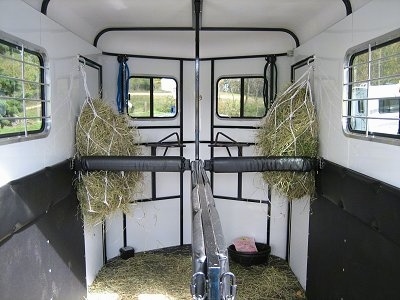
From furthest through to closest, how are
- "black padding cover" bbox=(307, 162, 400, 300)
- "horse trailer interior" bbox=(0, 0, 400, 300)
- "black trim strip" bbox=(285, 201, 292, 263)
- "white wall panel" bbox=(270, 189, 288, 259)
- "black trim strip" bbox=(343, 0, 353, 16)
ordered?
"white wall panel" bbox=(270, 189, 288, 259), "black trim strip" bbox=(285, 201, 292, 263), "black trim strip" bbox=(343, 0, 353, 16), "horse trailer interior" bbox=(0, 0, 400, 300), "black padding cover" bbox=(307, 162, 400, 300)

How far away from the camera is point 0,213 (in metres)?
1.74

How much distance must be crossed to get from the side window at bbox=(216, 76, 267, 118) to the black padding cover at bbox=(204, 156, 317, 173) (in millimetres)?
1422

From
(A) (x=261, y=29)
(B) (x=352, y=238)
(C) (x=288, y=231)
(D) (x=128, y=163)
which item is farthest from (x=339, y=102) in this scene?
(C) (x=288, y=231)

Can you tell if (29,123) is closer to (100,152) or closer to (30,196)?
(30,196)

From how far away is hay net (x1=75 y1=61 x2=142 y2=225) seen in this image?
2.96 meters

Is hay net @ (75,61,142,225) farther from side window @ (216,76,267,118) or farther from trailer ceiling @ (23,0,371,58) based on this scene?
side window @ (216,76,267,118)

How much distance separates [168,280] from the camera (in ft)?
11.5

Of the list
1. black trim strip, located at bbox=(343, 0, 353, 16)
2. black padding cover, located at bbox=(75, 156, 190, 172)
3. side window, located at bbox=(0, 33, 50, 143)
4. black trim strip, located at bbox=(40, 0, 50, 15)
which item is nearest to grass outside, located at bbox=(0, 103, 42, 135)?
side window, located at bbox=(0, 33, 50, 143)

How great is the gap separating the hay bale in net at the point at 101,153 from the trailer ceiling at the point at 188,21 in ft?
2.54

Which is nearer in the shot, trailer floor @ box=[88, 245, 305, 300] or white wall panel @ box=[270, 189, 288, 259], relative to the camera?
trailer floor @ box=[88, 245, 305, 300]

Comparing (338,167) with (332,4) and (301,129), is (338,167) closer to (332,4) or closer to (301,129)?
(301,129)

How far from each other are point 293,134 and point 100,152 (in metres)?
1.59

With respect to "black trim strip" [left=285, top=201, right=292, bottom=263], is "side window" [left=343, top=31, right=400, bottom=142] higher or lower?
higher

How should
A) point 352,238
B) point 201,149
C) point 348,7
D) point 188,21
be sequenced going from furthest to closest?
point 201,149 < point 188,21 < point 348,7 < point 352,238
